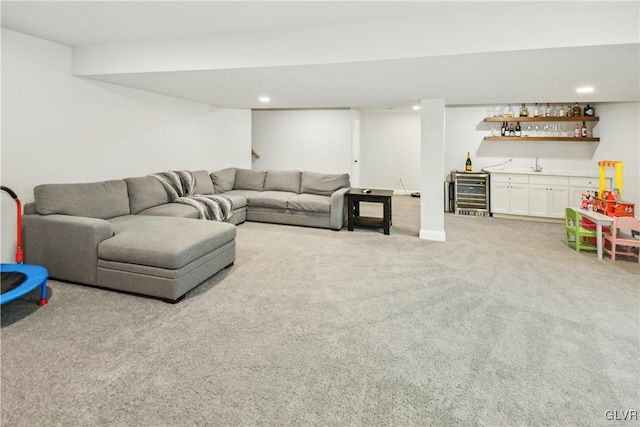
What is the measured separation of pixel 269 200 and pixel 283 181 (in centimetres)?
72

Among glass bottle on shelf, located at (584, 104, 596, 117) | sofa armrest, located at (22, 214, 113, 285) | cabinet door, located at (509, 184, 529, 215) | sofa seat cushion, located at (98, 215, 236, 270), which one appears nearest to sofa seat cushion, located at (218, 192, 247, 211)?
sofa seat cushion, located at (98, 215, 236, 270)

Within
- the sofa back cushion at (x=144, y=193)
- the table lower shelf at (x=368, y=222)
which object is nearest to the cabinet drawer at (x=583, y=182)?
the table lower shelf at (x=368, y=222)

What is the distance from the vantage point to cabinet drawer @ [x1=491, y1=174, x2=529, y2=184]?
5727 mm

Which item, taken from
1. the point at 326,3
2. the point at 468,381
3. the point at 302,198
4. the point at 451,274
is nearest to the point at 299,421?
the point at 468,381

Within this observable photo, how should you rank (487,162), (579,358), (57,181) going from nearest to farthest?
(579,358) → (57,181) → (487,162)

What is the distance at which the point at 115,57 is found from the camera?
11.0ft

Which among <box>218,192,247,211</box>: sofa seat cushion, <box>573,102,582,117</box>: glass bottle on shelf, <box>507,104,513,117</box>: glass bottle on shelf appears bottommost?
<box>218,192,247,211</box>: sofa seat cushion

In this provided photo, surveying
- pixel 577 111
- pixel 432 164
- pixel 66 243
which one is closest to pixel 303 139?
pixel 432 164

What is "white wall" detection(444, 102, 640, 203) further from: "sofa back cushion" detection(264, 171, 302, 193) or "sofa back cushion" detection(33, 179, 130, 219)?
"sofa back cushion" detection(33, 179, 130, 219)

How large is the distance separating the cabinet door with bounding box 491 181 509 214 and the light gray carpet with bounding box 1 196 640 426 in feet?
8.48

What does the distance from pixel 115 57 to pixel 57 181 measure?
56.1 inches

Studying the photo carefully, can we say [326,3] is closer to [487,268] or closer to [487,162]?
[487,268]

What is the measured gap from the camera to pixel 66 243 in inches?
110

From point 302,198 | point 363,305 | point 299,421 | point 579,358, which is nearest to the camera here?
point 299,421
